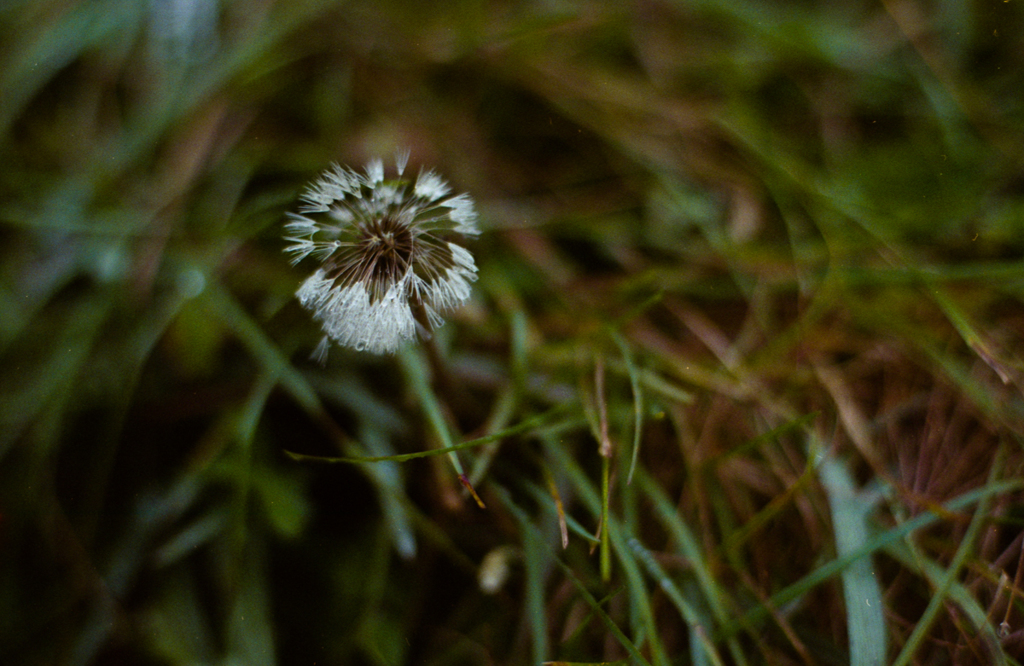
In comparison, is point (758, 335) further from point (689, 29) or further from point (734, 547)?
point (689, 29)

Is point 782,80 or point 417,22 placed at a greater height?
point 417,22

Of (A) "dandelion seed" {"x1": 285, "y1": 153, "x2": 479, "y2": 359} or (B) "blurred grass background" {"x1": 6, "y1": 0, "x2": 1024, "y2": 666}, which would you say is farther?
(B) "blurred grass background" {"x1": 6, "y1": 0, "x2": 1024, "y2": 666}

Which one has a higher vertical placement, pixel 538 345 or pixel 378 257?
pixel 378 257

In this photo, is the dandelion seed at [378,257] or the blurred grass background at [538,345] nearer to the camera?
the dandelion seed at [378,257]

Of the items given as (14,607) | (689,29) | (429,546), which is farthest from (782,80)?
(14,607)

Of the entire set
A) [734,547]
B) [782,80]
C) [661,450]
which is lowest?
[734,547]
